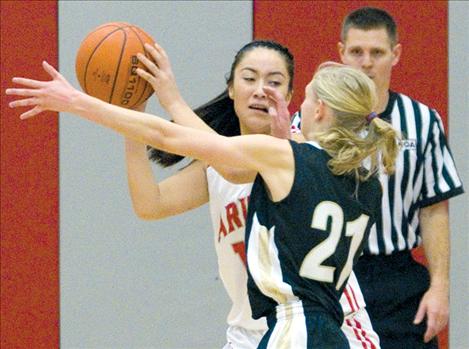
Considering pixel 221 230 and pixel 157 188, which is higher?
pixel 157 188

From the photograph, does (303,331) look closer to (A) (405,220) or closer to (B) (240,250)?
(B) (240,250)

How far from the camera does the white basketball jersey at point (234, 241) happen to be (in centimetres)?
404

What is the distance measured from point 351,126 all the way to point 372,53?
142cm

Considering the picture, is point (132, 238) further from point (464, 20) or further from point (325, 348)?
point (325, 348)

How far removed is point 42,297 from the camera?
5.88 m

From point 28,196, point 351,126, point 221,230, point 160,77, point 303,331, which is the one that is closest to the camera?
point 303,331

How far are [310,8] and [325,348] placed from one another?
2833 mm

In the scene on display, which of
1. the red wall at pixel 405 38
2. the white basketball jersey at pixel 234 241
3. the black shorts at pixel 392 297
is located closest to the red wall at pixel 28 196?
the red wall at pixel 405 38

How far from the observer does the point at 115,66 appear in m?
4.06

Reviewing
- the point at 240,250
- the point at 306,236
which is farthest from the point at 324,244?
the point at 240,250

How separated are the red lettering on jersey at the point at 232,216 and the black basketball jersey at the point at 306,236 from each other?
56 centimetres

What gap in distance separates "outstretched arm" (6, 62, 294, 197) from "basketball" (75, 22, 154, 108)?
0.55 meters

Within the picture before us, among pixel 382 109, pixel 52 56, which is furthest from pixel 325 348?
pixel 52 56

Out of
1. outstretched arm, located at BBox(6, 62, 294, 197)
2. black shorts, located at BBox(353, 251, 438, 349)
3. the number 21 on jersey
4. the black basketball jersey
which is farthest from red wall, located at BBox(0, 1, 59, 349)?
the number 21 on jersey
